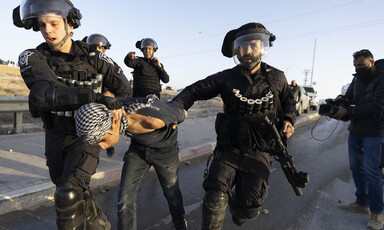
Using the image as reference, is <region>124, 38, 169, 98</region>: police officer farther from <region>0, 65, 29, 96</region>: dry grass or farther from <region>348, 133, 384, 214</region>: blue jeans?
<region>0, 65, 29, 96</region>: dry grass

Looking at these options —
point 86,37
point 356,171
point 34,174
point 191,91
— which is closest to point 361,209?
point 356,171

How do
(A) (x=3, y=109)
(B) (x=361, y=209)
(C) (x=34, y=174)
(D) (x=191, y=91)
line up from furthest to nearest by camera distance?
(A) (x=3, y=109), (C) (x=34, y=174), (B) (x=361, y=209), (D) (x=191, y=91)

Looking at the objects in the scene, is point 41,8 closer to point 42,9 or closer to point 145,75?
point 42,9

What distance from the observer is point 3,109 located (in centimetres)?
609

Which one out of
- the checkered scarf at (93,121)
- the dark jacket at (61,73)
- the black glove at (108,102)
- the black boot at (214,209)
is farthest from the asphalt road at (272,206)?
the black glove at (108,102)

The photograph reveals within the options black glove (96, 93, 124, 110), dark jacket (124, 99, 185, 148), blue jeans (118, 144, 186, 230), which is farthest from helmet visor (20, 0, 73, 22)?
blue jeans (118, 144, 186, 230)

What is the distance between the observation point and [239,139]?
261cm

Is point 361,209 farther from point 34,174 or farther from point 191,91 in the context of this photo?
point 34,174

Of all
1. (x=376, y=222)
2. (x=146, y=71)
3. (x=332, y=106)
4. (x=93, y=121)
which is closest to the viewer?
(x=93, y=121)

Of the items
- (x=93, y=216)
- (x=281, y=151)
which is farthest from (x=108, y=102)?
(x=281, y=151)

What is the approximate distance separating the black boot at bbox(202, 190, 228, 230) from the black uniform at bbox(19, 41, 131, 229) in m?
0.97

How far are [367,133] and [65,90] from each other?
11.3 feet

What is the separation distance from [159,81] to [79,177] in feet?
11.4

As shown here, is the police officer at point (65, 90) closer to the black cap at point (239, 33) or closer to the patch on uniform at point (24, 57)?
the patch on uniform at point (24, 57)
